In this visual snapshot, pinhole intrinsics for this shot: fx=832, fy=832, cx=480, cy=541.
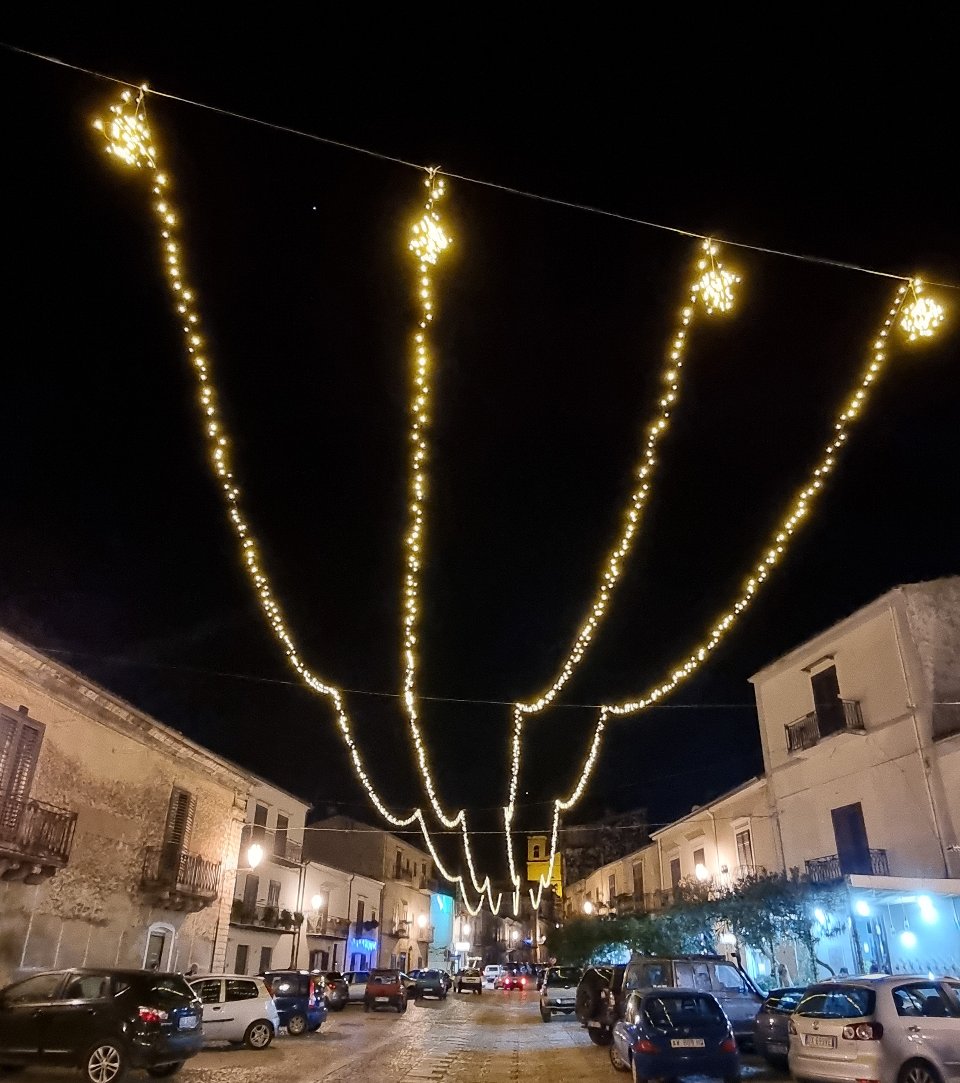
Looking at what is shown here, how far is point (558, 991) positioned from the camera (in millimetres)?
20516

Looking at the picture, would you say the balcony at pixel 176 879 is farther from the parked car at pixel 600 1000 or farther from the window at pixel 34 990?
the parked car at pixel 600 1000

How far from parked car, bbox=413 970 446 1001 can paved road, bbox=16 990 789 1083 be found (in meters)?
12.8

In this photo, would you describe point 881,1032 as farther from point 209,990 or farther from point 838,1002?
point 209,990

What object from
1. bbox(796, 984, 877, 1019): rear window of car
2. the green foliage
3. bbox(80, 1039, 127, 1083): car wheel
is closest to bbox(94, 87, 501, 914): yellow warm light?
bbox(80, 1039, 127, 1083): car wheel

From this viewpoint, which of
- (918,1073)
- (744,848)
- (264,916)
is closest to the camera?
(918,1073)

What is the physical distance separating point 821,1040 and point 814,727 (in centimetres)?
1160

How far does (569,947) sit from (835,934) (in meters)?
20.1

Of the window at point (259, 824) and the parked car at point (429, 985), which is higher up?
the window at point (259, 824)

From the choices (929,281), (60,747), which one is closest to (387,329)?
(929,281)

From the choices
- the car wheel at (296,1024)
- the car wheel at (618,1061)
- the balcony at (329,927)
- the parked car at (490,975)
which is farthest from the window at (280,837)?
the parked car at (490,975)

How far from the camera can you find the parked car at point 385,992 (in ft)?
78.5

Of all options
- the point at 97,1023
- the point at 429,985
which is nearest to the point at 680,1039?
the point at 97,1023

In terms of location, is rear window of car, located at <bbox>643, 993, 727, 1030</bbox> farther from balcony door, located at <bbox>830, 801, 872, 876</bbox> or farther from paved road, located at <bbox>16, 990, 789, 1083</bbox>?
balcony door, located at <bbox>830, 801, 872, 876</bbox>

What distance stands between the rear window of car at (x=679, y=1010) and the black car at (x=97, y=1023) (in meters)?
5.39
